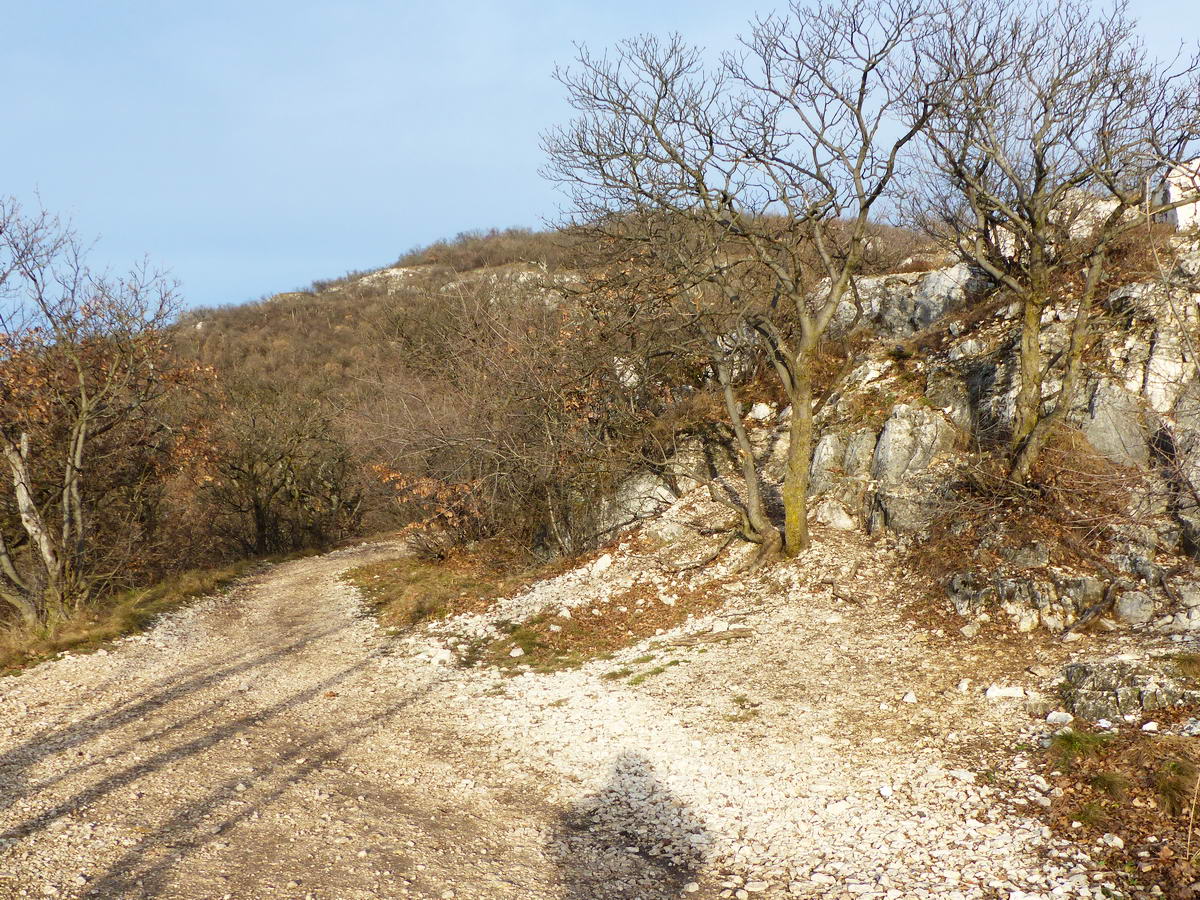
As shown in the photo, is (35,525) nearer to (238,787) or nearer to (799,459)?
(238,787)

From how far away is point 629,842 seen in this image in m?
5.99

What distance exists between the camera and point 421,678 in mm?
10555

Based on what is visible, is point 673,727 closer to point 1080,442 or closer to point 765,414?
point 1080,442

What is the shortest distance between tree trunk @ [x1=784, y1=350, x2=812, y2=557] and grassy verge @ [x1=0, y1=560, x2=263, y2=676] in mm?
11590

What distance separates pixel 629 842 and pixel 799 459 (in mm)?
7837

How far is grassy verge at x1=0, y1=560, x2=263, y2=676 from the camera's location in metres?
11.4

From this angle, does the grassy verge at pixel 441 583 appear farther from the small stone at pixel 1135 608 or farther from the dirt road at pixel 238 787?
the small stone at pixel 1135 608

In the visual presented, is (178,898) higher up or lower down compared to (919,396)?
lower down

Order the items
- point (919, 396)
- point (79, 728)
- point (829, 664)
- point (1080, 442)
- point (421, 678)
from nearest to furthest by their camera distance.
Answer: point (79, 728) < point (829, 664) < point (421, 678) < point (1080, 442) < point (919, 396)

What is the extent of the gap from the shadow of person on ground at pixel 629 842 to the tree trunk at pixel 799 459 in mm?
6439

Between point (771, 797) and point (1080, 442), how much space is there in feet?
27.2

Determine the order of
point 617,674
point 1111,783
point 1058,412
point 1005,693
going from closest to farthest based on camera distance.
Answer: point 1111,783, point 1005,693, point 617,674, point 1058,412

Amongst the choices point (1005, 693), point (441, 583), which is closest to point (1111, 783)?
point (1005, 693)

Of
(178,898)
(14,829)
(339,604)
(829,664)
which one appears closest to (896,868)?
(829,664)
